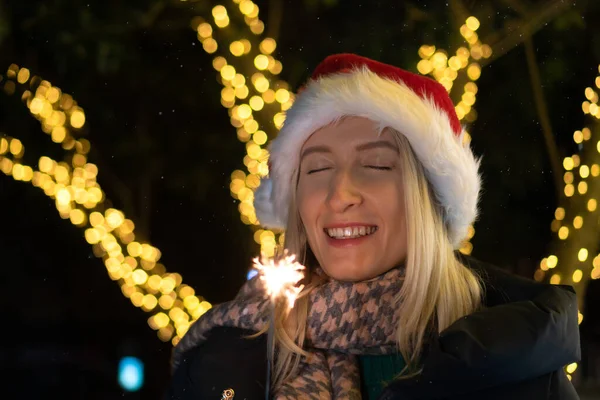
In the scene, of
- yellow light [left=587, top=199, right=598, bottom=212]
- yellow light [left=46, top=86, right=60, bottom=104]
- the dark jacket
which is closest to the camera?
the dark jacket

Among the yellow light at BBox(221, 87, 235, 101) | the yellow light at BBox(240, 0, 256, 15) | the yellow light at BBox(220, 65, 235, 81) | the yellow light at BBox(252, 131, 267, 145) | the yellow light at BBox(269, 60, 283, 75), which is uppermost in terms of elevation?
the yellow light at BBox(240, 0, 256, 15)

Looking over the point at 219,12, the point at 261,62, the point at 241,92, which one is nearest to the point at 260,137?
the point at 241,92

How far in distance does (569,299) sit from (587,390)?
11.1 ft

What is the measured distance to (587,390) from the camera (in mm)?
5207

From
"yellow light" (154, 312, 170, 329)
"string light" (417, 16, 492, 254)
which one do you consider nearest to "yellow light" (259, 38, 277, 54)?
"string light" (417, 16, 492, 254)

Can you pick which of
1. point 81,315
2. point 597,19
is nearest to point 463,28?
point 597,19

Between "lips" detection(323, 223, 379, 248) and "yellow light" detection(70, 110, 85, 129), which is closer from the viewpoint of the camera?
"lips" detection(323, 223, 379, 248)

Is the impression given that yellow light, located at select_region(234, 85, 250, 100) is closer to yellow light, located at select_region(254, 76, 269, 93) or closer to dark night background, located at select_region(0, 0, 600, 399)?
yellow light, located at select_region(254, 76, 269, 93)

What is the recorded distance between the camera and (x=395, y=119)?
2.21 metres

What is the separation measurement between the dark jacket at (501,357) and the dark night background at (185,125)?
1696mm

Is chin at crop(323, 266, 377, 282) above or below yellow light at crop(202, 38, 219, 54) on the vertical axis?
below

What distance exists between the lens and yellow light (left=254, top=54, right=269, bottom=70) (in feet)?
11.3

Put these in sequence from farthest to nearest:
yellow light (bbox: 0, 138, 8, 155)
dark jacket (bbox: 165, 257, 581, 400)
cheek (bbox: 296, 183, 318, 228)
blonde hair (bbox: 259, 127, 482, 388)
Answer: yellow light (bbox: 0, 138, 8, 155) < cheek (bbox: 296, 183, 318, 228) < blonde hair (bbox: 259, 127, 482, 388) < dark jacket (bbox: 165, 257, 581, 400)

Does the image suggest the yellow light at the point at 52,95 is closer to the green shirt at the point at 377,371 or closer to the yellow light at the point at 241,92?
the yellow light at the point at 241,92
